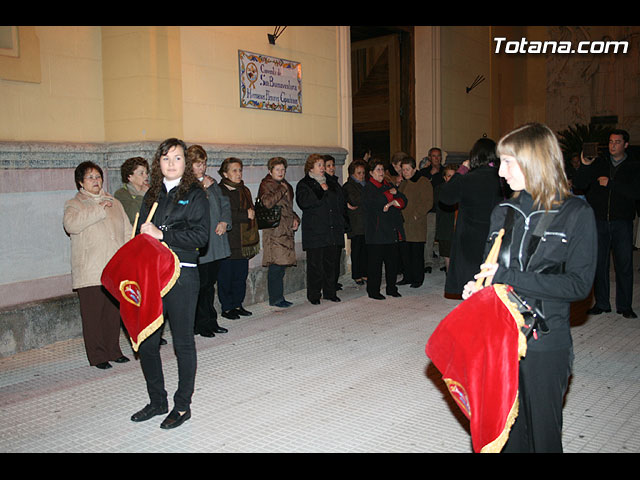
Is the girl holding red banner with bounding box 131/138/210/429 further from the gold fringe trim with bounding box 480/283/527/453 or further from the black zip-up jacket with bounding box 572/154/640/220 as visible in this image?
the black zip-up jacket with bounding box 572/154/640/220

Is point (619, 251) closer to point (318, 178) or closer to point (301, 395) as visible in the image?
point (318, 178)

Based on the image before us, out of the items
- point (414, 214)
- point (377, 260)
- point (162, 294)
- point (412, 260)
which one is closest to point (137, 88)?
point (377, 260)

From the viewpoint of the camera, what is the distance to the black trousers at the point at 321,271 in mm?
8445

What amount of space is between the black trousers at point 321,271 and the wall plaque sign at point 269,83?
7.58 ft

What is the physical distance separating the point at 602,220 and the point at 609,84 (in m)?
12.9

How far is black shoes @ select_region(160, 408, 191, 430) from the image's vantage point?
14.4 feet

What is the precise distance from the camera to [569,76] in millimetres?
18688

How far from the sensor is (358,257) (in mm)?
9688

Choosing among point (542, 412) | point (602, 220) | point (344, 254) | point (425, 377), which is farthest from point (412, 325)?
point (542, 412)

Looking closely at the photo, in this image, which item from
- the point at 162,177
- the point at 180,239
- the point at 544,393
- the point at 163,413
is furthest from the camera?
the point at 163,413

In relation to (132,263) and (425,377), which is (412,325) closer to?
(425,377)

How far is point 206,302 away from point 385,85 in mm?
8330

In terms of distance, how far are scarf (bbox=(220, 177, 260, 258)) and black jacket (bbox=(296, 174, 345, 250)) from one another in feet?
2.80

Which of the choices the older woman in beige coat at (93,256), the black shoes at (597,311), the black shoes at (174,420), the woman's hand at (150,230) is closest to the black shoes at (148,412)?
the black shoes at (174,420)
